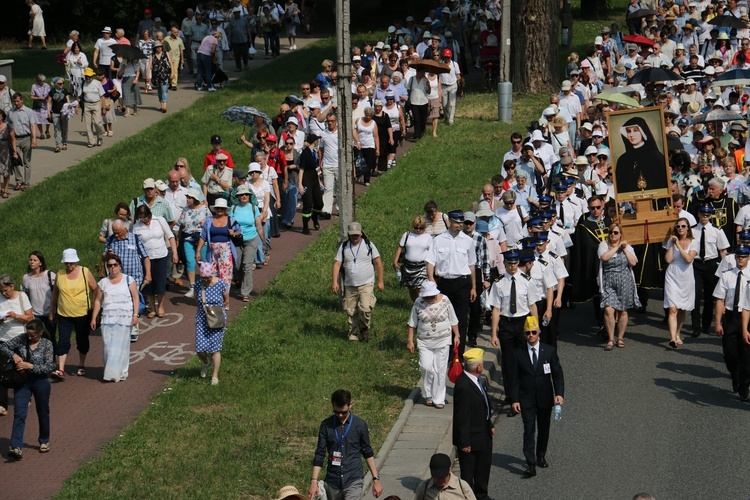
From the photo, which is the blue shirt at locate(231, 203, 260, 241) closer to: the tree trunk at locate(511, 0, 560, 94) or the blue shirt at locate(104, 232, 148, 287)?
the blue shirt at locate(104, 232, 148, 287)

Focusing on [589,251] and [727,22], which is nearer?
[589,251]

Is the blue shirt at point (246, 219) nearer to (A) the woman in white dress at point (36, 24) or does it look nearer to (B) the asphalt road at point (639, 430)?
(B) the asphalt road at point (639, 430)

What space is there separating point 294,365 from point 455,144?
13918mm

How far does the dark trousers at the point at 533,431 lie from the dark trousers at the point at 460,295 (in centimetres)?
309

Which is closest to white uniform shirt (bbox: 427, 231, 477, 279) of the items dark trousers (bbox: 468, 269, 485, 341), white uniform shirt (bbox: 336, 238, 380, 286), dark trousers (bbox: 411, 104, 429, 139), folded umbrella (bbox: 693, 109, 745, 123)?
dark trousers (bbox: 468, 269, 485, 341)

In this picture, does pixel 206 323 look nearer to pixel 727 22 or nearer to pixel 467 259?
pixel 467 259

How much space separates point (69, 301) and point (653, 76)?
47.7 ft

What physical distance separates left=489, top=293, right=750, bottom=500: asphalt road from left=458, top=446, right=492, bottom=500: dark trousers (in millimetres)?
433

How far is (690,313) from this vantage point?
20.0 m

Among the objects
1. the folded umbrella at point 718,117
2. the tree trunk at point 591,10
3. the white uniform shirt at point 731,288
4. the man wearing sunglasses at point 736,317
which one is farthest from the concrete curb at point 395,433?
the tree trunk at point 591,10

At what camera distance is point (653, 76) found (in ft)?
86.1

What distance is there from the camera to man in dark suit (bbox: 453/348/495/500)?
41.8 ft

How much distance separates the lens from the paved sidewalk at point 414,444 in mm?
13352

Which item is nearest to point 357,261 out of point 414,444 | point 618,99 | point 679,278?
point 414,444
